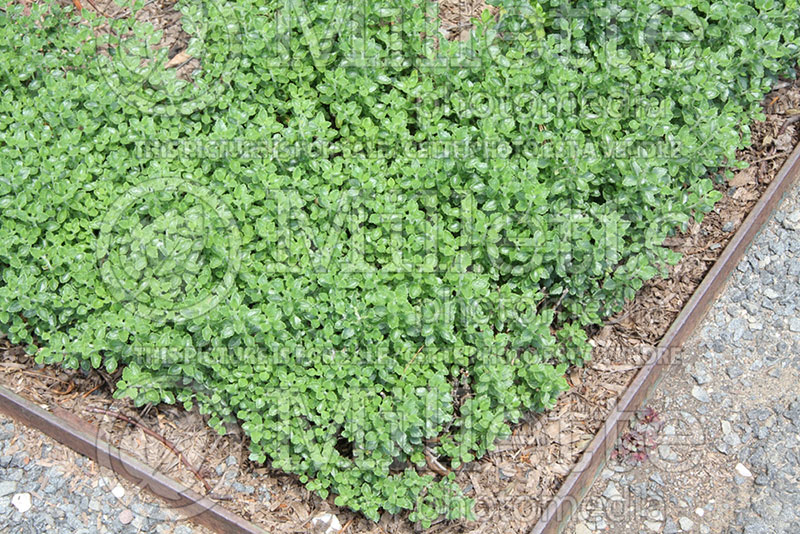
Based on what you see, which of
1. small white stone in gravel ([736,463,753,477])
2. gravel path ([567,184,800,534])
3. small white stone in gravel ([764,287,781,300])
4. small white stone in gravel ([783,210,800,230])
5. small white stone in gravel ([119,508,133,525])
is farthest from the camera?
small white stone in gravel ([783,210,800,230])

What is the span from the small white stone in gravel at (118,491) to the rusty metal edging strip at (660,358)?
1999mm

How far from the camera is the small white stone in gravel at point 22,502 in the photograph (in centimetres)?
440

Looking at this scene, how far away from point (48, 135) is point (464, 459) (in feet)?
8.83

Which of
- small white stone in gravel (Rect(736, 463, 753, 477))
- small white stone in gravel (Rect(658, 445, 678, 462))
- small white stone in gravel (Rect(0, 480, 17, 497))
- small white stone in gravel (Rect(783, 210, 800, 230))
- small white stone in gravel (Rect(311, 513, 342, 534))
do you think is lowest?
small white stone in gravel (Rect(736, 463, 753, 477))

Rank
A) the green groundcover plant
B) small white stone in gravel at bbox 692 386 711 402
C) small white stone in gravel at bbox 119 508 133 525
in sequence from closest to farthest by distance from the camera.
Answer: the green groundcover plant, small white stone in gravel at bbox 119 508 133 525, small white stone in gravel at bbox 692 386 711 402

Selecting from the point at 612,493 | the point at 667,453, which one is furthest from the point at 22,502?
the point at 667,453

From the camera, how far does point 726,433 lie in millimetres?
4762

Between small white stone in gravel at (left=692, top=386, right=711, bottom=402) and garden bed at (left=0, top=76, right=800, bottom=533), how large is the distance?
327 mm

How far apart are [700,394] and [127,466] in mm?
2996

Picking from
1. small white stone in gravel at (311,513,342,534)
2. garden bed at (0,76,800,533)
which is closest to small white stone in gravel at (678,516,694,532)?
garden bed at (0,76,800,533)

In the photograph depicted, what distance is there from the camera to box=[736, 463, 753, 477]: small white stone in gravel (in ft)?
15.1

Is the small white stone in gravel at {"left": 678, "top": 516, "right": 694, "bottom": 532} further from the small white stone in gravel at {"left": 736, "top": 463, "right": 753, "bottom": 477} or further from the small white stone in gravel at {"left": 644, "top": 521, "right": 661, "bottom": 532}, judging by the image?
the small white stone in gravel at {"left": 736, "top": 463, "right": 753, "bottom": 477}

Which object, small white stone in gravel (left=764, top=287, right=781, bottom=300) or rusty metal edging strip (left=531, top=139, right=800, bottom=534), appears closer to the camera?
rusty metal edging strip (left=531, top=139, right=800, bottom=534)

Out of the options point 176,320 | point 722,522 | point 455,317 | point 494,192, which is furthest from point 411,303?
point 722,522
